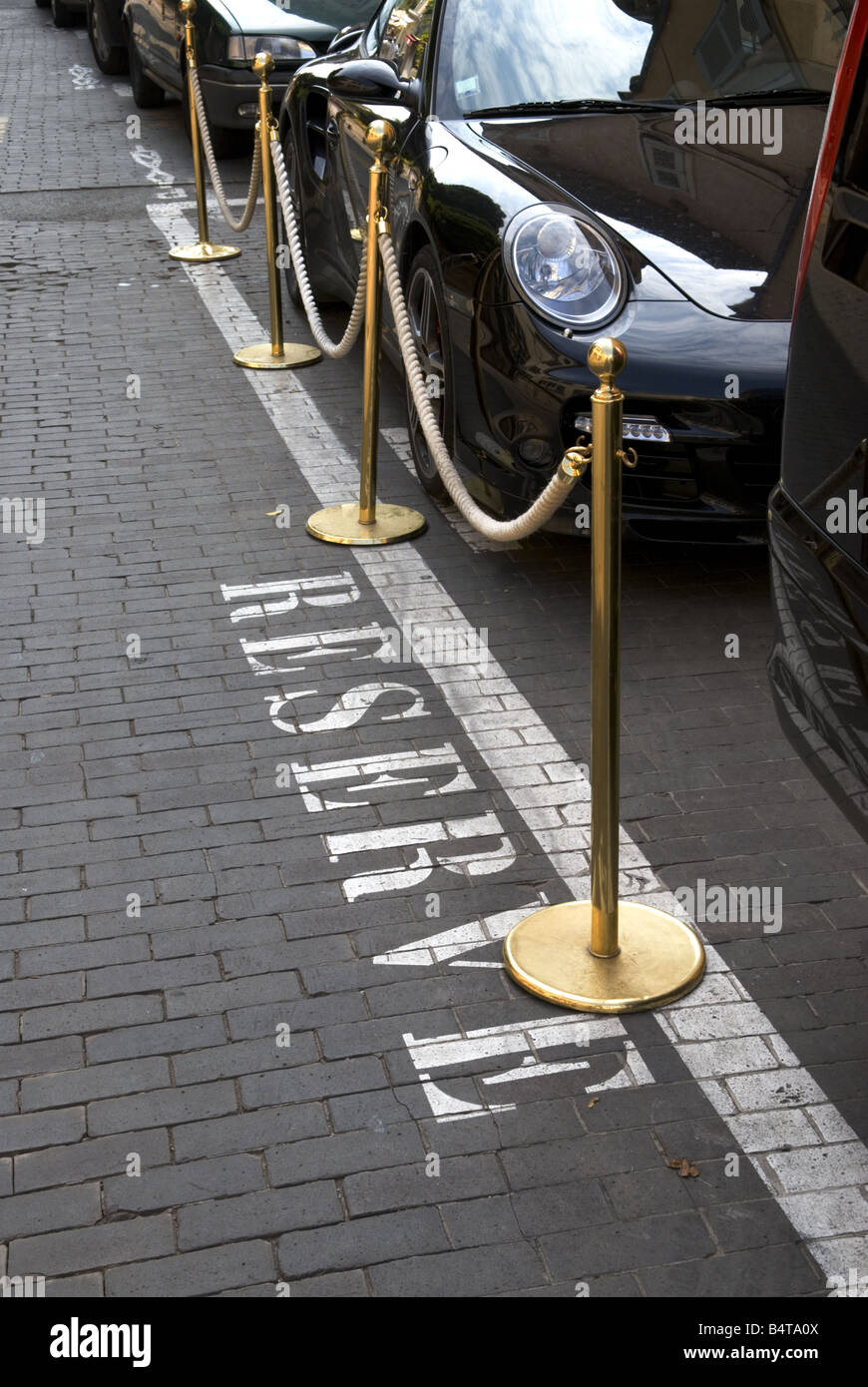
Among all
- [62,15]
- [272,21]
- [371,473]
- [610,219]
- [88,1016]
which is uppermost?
[272,21]

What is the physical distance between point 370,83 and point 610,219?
62.8 inches

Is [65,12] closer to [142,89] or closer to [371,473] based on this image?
[142,89]

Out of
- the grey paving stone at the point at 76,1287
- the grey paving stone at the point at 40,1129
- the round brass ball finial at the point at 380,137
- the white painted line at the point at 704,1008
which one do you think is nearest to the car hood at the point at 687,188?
the round brass ball finial at the point at 380,137

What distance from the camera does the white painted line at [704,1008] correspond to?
2.73 meters

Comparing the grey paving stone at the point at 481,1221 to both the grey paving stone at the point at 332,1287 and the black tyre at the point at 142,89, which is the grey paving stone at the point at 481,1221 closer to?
the grey paving stone at the point at 332,1287

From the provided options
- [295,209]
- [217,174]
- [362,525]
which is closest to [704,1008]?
[362,525]

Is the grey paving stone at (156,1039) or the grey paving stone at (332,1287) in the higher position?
the grey paving stone at (332,1287)

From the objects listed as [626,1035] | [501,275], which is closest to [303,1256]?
[626,1035]

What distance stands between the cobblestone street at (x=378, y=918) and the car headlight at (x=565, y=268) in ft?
3.11

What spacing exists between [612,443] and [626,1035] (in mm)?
1184

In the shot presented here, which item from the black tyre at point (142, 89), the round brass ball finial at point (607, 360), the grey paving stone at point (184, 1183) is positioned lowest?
the grey paving stone at point (184, 1183)

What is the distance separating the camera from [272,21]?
35.7 feet

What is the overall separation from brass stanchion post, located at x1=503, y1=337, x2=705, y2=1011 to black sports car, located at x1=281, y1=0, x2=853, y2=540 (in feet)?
4.74
